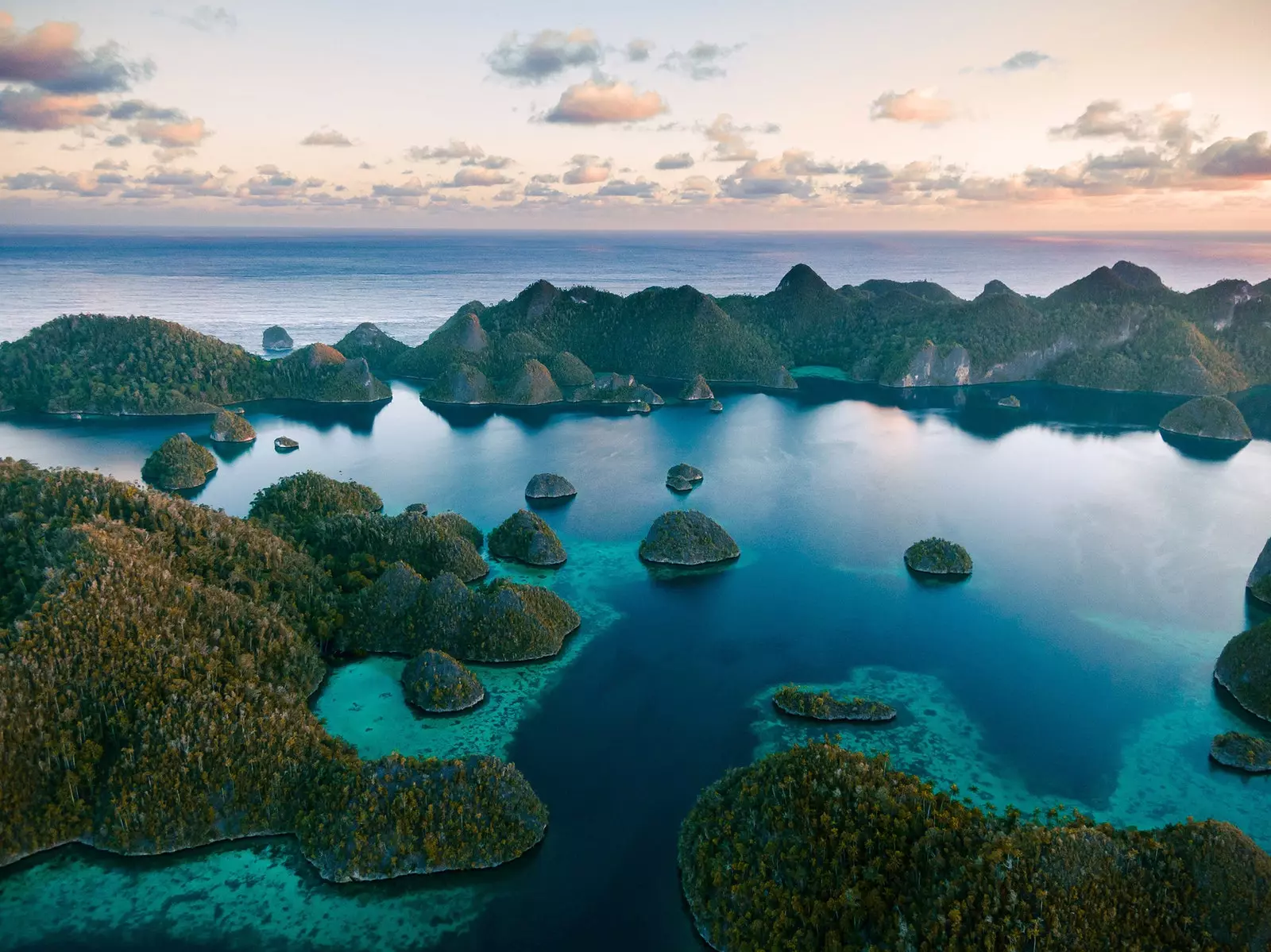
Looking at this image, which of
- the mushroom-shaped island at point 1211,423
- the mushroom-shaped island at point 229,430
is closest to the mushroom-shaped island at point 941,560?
the mushroom-shaped island at point 1211,423

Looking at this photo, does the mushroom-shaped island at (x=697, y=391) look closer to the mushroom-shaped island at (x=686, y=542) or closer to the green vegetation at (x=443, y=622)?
the mushroom-shaped island at (x=686, y=542)

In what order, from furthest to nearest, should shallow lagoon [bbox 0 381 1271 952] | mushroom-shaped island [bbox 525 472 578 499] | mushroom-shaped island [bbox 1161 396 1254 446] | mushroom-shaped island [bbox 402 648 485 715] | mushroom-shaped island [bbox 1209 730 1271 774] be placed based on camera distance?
mushroom-shaped island [bbox 1161 396 1254 446] → mushroom-shaped island [bbox 525 472 578 499] → mushroom-shaped island [bbox 402 648 485 715] → mushroom-shaped island [bbox 1209 730 1271 774] → shallow lagoon [bbox 0 381 1271 952]

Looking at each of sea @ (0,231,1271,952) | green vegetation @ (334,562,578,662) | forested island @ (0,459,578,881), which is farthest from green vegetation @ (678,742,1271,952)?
green vegetation @ (334,562,578,662)

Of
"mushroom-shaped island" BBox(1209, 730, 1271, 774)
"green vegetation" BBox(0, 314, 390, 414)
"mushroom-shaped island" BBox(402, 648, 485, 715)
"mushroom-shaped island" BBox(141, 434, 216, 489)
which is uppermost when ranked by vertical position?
"green vegetation" BBox(0, 314, 390, 414)

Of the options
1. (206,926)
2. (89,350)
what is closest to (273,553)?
(206,926)

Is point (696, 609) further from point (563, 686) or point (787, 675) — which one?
point (563, 686)

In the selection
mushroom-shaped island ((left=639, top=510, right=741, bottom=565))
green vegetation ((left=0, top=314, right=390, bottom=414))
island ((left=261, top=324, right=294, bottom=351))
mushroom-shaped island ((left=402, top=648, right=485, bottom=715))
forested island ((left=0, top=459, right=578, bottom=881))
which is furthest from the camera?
island ((left=261, top=324, right=294, bottom=351))

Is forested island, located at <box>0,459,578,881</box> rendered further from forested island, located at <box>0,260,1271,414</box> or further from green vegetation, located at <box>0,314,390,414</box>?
forested island, located at <box>0,260,1271,414</box>
